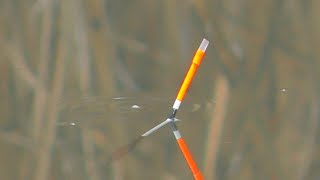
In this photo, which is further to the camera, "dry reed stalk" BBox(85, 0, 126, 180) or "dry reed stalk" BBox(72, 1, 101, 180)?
"dry reed stalk" BBox(85, 0, 126, 180)

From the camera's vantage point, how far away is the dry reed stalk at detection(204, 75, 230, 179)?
1.41 meters

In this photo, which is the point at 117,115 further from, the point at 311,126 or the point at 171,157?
the point at 311,126

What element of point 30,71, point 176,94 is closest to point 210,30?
point 176,94

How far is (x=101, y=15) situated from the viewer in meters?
1.64

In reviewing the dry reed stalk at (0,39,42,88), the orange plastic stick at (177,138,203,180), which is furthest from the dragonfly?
the dry reed stalk at (0,39,42,88)

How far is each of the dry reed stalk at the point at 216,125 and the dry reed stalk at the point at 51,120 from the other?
0.32m

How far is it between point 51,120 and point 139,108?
188 millimetres

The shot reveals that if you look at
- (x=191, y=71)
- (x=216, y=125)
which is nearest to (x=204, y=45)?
(x=191, y=71)

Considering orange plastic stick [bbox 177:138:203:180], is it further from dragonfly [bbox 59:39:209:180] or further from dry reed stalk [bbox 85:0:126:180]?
dry reed stalk [bbox 85:0:126:180]

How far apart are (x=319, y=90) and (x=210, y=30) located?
0.91 ft

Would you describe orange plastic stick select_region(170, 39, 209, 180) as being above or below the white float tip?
below

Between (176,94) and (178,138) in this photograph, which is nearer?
(178,138)

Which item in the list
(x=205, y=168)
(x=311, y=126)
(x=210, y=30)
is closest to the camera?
(x=205, y=168)

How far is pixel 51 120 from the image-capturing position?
1505 millimetres
